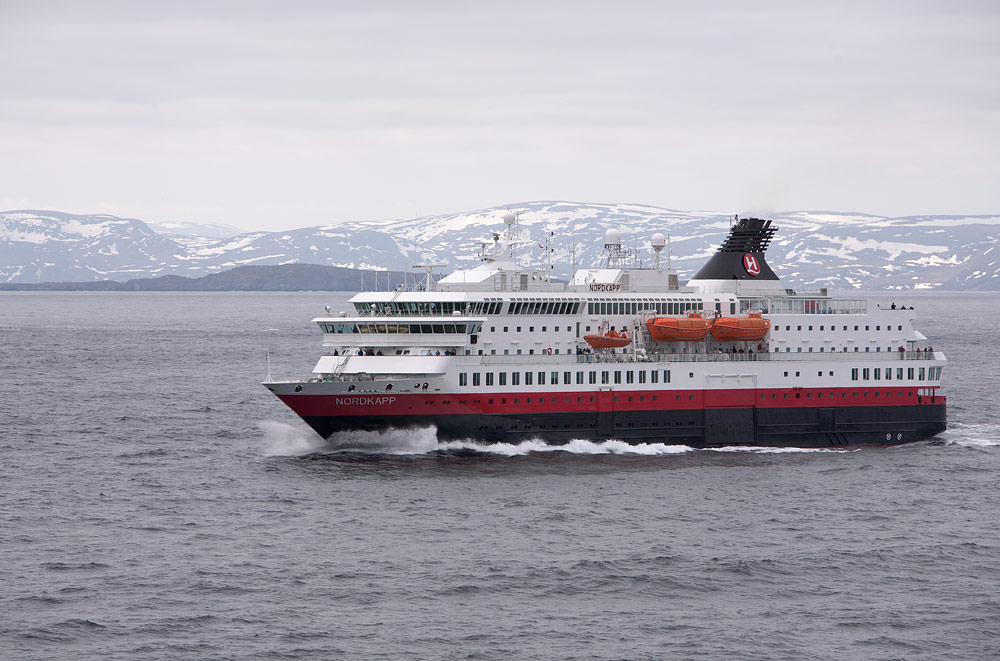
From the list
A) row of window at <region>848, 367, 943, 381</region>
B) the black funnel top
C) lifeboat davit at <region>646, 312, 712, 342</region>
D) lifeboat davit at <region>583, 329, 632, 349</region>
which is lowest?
row of window at <region>848, 367, 943, 381</region>

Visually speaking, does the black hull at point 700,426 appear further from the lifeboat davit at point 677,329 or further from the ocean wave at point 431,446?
the lifeboat davit at point 677,329

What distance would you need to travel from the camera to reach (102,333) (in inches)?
6186

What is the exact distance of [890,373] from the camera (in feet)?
193

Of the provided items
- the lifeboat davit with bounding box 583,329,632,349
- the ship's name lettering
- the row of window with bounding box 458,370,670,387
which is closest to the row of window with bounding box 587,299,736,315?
the lifeboat davit with bounding box 583,329,632,349

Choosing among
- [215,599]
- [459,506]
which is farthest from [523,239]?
[215,599]

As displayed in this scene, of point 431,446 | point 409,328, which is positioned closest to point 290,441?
point 431,446

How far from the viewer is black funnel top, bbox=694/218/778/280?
201 ft

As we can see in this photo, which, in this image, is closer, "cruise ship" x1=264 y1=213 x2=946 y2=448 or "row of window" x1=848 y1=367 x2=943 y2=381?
"cruise ship" x1=264 y1=213 x2=946 y2=448

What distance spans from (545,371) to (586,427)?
3349 mm

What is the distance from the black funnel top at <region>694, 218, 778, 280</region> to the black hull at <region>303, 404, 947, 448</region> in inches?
327

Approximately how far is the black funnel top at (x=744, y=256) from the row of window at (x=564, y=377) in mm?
8696

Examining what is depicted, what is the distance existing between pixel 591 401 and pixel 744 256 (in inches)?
541

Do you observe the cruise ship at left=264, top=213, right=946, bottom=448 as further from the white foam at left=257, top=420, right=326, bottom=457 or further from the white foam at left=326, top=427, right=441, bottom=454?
the white foam at left=257, top=420, right=326, bottom=457

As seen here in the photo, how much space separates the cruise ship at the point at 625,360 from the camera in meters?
51.5
